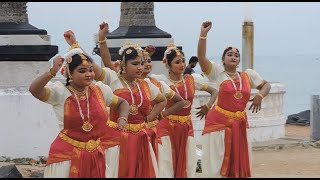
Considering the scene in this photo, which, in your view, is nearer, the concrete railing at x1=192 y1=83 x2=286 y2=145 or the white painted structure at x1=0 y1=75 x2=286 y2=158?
the white painted structure at x1=0 y1=75 x2=286 y2=158

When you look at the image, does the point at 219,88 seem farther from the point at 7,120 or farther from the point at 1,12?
the point at 1,12

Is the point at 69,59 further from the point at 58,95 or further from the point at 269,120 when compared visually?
the point at 269,120

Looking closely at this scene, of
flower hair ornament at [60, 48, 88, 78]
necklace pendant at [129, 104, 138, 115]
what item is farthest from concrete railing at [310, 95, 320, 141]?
flower hair ornament at [60, 48, 88, 78]

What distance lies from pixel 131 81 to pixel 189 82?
1880 millimetres

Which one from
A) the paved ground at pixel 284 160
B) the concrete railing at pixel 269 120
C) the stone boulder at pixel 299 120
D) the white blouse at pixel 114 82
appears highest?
the white blouse at pixel 114 82

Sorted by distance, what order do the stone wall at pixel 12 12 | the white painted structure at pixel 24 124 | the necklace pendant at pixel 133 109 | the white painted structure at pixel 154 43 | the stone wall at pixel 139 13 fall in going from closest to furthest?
the necklace pendant at pixel 133 109 → the white painted structure at pixel 24 124 → the stone wall at pixel 12 12 → the white painted structure at pixel 154 43 → the stone wall at pixel 139 13

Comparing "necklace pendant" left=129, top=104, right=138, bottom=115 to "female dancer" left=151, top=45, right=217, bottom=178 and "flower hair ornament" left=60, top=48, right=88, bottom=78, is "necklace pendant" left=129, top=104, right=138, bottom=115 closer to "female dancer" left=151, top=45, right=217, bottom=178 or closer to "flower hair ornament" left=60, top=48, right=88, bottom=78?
"flower hair ornament" left=60, top=48, right=88, bottom=78

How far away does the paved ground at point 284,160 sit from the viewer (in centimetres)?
1338

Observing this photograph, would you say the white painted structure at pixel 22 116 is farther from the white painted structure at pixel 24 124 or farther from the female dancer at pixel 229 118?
the female dancer at pixel 229 118

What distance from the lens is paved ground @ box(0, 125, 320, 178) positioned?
13383 mm

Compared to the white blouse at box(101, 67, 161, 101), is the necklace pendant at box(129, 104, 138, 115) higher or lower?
→ lower

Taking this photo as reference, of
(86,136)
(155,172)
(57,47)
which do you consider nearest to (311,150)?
(57,47)

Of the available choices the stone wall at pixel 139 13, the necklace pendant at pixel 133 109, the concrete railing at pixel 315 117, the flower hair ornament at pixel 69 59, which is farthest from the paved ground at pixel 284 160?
the flower hair ornament at pixel 69 59

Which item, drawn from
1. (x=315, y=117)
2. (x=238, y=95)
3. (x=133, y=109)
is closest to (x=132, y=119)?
(x=133, y=109)
